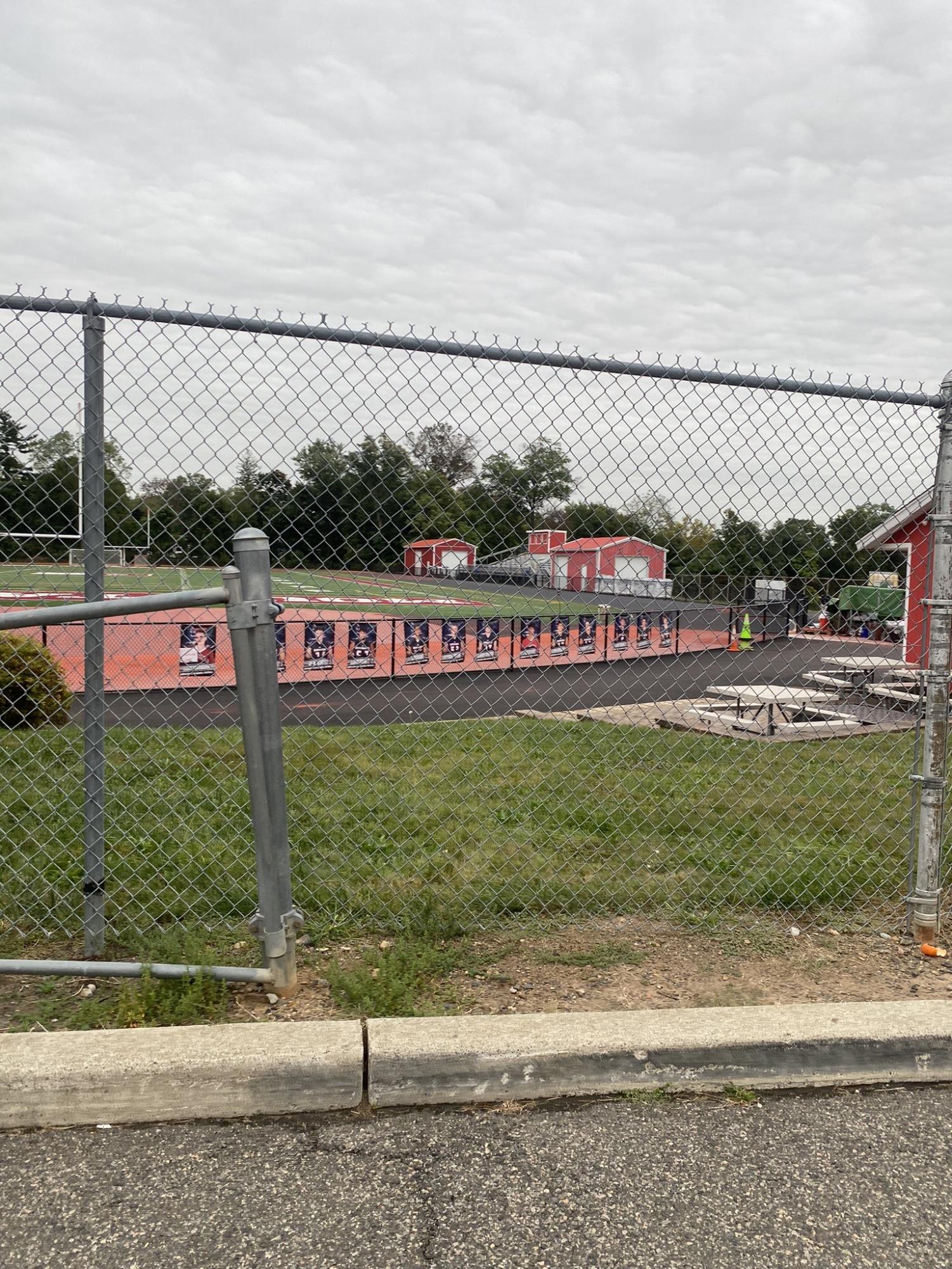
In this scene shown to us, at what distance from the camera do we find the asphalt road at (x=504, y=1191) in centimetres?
208

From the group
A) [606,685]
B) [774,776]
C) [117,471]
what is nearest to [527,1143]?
[117,471]

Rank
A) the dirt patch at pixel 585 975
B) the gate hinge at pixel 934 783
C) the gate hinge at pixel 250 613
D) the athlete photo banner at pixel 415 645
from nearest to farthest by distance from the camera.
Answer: the gate hinge at pixel 250 613 → the dirt patch at pixel 585 975 → the gate hinge at pixel 934 783 → the athlete photo banner at pixel 415 645

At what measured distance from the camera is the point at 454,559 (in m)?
3.48

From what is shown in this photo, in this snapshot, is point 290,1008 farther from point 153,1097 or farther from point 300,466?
point 300,466

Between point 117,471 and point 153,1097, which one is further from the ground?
point 117,471

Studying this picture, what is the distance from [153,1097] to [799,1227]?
166 cm

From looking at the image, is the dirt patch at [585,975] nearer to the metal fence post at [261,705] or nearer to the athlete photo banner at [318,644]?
the metal fence post at [261,705]

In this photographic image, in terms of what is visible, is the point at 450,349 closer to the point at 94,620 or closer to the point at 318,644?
the point at 94,620

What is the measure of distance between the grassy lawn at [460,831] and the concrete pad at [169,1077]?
3.05 feet

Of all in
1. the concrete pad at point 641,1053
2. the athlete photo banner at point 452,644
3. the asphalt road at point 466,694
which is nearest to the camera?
the concrete pad at point 641,1053

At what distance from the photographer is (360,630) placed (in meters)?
10.6

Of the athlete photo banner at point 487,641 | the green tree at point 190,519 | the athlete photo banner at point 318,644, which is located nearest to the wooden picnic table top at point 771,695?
the athlete photo banner at point 487,641

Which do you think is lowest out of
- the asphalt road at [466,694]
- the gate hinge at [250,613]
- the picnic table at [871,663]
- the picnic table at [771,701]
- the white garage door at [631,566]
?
the asphalt road at [466,694]

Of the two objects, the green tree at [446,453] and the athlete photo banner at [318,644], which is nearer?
the green tree at [446,453]
